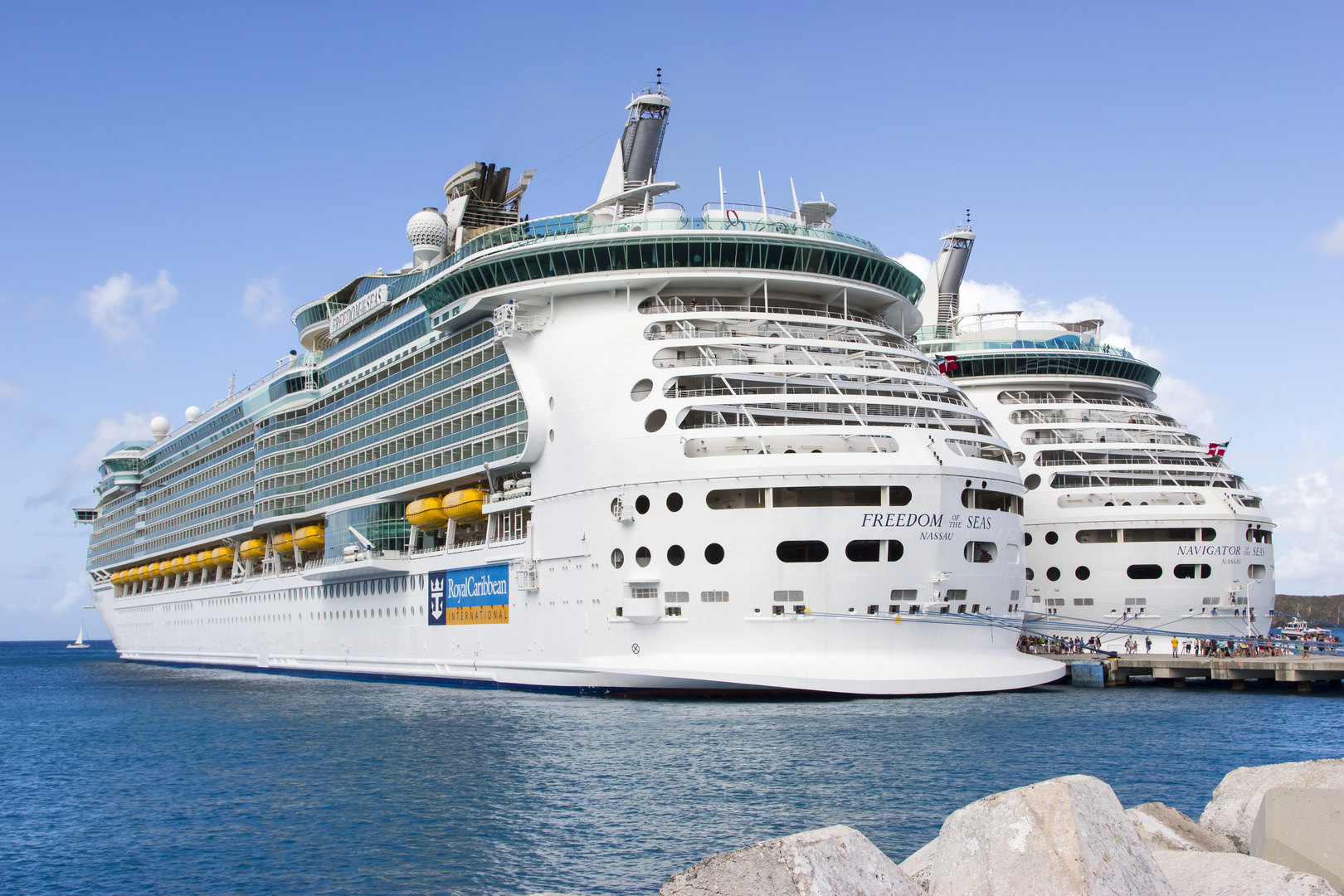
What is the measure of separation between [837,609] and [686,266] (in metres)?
11.9

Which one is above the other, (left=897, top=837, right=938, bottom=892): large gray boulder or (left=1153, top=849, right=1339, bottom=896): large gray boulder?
(left=1153, top=849, right=1339, bottom=896): large gray boulder

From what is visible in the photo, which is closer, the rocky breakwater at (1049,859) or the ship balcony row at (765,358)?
the rocky breakwater at (1049,859)

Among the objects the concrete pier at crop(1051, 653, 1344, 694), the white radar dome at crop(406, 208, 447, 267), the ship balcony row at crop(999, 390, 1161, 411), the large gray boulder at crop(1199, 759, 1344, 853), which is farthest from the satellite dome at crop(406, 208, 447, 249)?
the large gray boulder at crop(1199, 759, 1344, 853)

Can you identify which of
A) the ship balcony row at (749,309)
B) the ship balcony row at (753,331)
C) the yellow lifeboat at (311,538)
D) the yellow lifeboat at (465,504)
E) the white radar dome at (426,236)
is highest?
the white radar dome at (426,236)

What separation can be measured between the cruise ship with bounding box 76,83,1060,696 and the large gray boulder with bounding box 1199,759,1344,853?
48.5 ft

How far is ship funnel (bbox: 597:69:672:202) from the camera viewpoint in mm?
41562

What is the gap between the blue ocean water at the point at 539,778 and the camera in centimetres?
1584

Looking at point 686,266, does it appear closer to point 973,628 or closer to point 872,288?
point 872,288

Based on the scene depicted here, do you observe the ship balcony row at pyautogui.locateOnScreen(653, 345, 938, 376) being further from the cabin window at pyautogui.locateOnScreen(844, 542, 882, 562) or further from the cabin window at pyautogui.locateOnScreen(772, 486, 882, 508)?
the cabin window at pyautogui.locateOnScreen(844, 542, 882, 562)

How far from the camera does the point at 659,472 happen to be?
29578mm

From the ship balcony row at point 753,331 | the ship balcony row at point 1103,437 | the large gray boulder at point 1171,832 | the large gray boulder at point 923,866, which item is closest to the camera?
the large gray boulder at point 923,866

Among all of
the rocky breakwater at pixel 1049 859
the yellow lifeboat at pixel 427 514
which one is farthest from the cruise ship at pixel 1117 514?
the rocky breakwater at pixel 1049 859

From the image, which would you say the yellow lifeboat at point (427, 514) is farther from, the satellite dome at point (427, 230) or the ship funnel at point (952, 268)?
the ship funnel at point (952, 268)

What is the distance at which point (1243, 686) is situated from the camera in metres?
38.5
